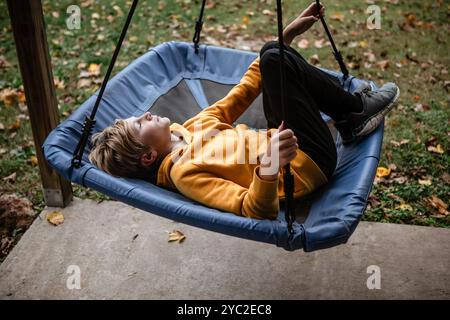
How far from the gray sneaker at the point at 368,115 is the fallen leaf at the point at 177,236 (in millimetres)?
1092

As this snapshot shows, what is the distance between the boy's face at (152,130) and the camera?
2129 millimetres

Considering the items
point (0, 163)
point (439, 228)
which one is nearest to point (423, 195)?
point (439, 228)

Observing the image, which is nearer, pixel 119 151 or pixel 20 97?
pixel 119 151

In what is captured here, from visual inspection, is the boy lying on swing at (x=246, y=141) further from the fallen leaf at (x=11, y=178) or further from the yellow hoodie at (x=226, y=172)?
the fallen leaf at (x=11, y=178)

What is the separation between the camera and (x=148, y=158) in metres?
2.16

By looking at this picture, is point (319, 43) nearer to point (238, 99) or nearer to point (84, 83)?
point (84, 83)

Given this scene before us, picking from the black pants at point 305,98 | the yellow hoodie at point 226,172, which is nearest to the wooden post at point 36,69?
the yellow hoodie at point 226,172

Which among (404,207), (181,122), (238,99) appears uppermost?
(238,99)

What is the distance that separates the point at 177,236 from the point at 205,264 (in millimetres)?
279

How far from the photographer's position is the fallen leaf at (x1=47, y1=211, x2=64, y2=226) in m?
2.80

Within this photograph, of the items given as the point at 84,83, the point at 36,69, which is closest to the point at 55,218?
the point at 36,69

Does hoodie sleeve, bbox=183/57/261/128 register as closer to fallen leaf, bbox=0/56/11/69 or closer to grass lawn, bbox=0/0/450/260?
grass lawn, bbox=0/0/450/260

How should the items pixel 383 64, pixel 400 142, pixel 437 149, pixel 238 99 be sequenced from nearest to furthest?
pixel 238 99 < pixel 437 149 < pixel 400 142 < pixel 383 64

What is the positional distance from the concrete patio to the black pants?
660mm
